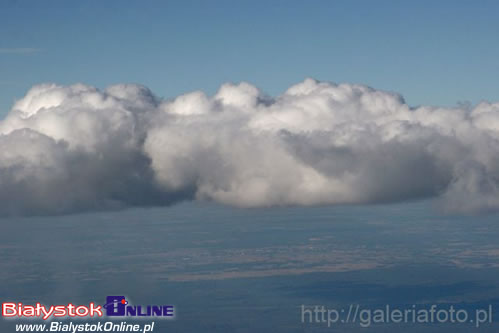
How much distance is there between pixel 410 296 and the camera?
635ft

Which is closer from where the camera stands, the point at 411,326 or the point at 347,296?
the point at 411,326

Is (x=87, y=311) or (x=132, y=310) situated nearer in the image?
(x=87, y=311)

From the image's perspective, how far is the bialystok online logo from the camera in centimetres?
16488

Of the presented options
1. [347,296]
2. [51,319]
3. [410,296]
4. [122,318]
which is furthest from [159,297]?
[410,296]

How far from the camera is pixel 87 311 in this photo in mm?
166625

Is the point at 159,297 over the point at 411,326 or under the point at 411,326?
over

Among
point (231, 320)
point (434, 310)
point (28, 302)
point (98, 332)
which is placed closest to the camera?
point (98, 332)

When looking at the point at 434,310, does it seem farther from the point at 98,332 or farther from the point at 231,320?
the point at 98,332

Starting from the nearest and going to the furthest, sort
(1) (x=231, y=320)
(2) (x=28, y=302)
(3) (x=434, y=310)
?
1. (1) (x=231, y=320)
2. (3) (x=434, y=310)
3. (2) (x=28, y=302)

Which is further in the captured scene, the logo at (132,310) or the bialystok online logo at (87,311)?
the bialystok online logo at (87,311)

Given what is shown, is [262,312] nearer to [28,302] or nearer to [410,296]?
[410,296]

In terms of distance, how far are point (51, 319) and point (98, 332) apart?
21.0m

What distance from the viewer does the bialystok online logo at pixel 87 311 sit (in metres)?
165

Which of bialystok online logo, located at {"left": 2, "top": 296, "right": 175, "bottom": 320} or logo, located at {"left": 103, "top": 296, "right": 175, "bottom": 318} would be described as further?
bialystok online logo, located at {"left": 2, "top": 296, "right": 175, "bottom": 320}
